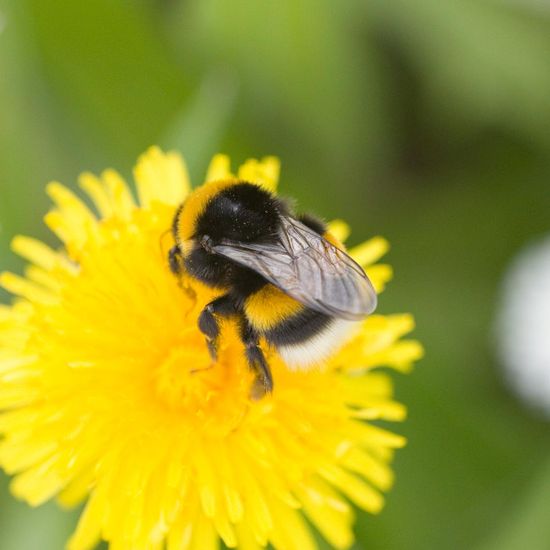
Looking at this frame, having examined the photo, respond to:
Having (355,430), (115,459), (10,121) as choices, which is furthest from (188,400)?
(10,121)

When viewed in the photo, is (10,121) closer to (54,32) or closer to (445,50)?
(54,32)

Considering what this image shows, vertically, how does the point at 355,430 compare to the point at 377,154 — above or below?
below

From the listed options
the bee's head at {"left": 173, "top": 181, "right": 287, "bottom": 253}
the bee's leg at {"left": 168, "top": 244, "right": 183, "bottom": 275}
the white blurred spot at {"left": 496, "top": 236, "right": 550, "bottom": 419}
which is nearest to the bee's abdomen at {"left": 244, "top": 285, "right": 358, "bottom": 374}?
the bee's head at {"left": 173, "top": 181, "right": 287, "bottom": 253}

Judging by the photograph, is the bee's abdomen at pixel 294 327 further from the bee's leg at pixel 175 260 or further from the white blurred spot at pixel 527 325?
the white blurred spot at pixel 527 325

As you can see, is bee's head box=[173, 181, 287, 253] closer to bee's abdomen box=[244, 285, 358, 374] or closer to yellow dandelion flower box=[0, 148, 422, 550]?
bee's abdomen box=[244, 285, 358, 374]

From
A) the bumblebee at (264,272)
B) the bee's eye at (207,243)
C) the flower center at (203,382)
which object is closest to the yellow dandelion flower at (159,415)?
the flower center at (203,382)

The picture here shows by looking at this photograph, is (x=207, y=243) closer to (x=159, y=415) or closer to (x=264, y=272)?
(x=264, y=272)
